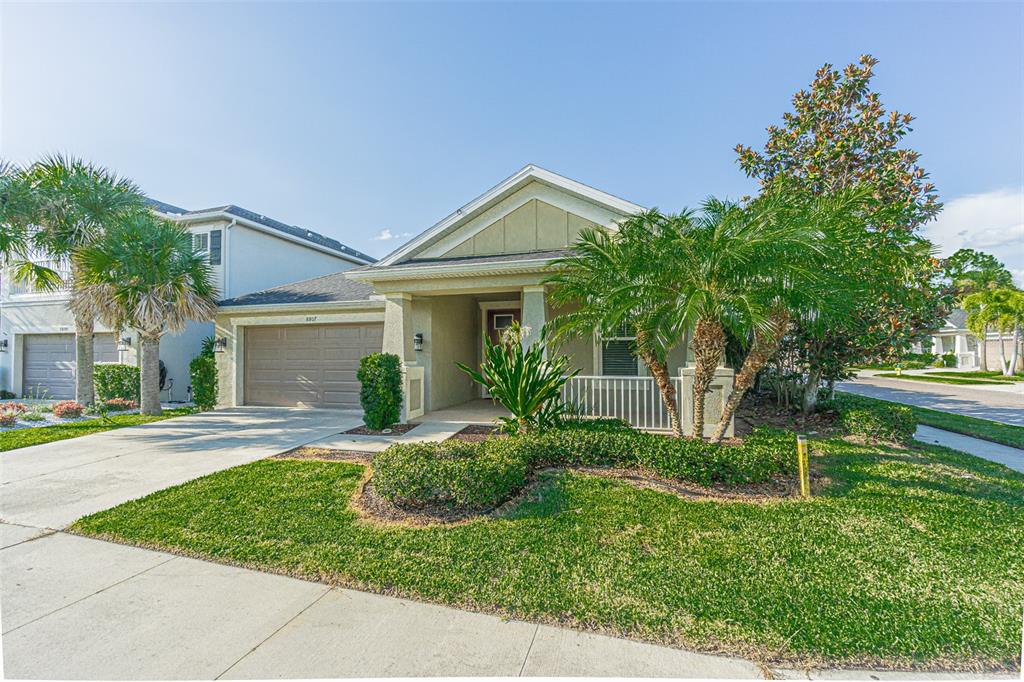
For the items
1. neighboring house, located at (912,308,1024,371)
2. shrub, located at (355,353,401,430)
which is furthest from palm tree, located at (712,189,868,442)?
neighboring house, located at (912,308,1024,371)

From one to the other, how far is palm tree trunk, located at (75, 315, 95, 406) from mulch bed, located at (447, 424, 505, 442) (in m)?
10.7

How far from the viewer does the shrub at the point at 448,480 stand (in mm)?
4832

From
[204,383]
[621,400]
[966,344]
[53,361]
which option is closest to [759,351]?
[621,400]

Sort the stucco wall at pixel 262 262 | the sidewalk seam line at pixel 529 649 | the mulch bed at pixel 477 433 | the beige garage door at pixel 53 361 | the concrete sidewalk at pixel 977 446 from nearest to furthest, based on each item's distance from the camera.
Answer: the sidewalk seam line at pixel 529 649 < the concrete sidewalk at pixel 977 446 < the mulch bed at pixel 477 433 < the stucco wall at pixel 262 262 < the beige garage door at pixel 53 361

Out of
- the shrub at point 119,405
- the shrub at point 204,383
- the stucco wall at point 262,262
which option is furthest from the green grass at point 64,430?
the stucco wall at point 262,262

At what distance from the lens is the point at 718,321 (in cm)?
610

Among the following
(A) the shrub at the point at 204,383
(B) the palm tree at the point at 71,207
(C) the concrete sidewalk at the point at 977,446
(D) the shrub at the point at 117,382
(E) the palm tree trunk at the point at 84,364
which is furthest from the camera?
(D) the shrub at the point at 117,382

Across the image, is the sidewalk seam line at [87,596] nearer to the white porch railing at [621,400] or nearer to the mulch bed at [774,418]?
the white porch railing at [621,400]

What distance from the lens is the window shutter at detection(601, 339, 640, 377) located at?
10844 millimetres

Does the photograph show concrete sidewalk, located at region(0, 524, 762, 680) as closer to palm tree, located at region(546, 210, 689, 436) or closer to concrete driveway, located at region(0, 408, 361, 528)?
concrete driveway, located at region(0, 408, 361, 528)

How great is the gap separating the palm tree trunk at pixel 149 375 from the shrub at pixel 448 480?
31.8ft

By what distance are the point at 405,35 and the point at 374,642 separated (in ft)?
29.0

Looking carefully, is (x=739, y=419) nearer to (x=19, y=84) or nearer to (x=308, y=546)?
(x=308, y=546)

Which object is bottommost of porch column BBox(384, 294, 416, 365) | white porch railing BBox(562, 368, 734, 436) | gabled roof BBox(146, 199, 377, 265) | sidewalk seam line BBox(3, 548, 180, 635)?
sidewalk seam line BBox(3, 548, 180, 635)
